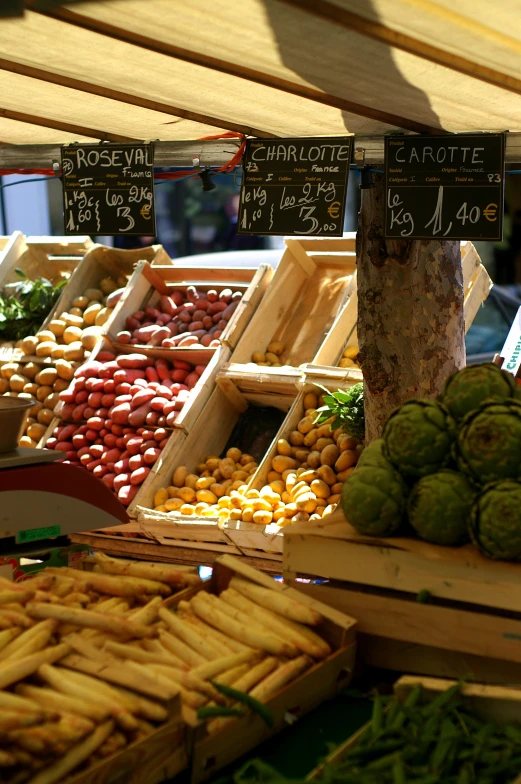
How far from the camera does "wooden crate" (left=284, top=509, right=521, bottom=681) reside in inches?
85.1

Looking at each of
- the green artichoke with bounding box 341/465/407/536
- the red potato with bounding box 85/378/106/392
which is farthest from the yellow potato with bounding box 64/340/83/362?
the green artichoke with bounding box 341/465/407/536

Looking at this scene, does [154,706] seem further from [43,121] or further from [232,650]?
[43,121]

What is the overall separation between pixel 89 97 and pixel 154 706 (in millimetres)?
2837

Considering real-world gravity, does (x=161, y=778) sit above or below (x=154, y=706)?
below

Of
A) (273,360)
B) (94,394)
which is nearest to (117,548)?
(94,394)

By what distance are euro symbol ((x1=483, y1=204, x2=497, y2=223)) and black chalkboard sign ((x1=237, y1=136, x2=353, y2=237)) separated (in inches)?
23.0

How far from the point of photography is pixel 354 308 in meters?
5.18

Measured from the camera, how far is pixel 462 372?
242 centimetres

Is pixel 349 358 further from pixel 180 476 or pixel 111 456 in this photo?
pixel 111 456

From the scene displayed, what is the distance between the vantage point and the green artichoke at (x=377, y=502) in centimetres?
230

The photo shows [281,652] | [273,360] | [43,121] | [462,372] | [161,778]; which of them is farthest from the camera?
[273,360]

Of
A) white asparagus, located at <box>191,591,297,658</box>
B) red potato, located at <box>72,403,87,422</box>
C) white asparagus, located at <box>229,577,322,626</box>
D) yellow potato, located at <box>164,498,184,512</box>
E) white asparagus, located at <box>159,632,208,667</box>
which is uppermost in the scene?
red potato, located at <box>72,403,87,422</box>

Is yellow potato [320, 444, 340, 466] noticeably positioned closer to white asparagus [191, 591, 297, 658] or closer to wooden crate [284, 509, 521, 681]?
wooden crate [284, 509, 521, 681]

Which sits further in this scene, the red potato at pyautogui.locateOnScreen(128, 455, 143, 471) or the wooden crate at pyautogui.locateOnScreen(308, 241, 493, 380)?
the red potato at pyautogui.locateOnScreen(128, 455, 143, 471)
